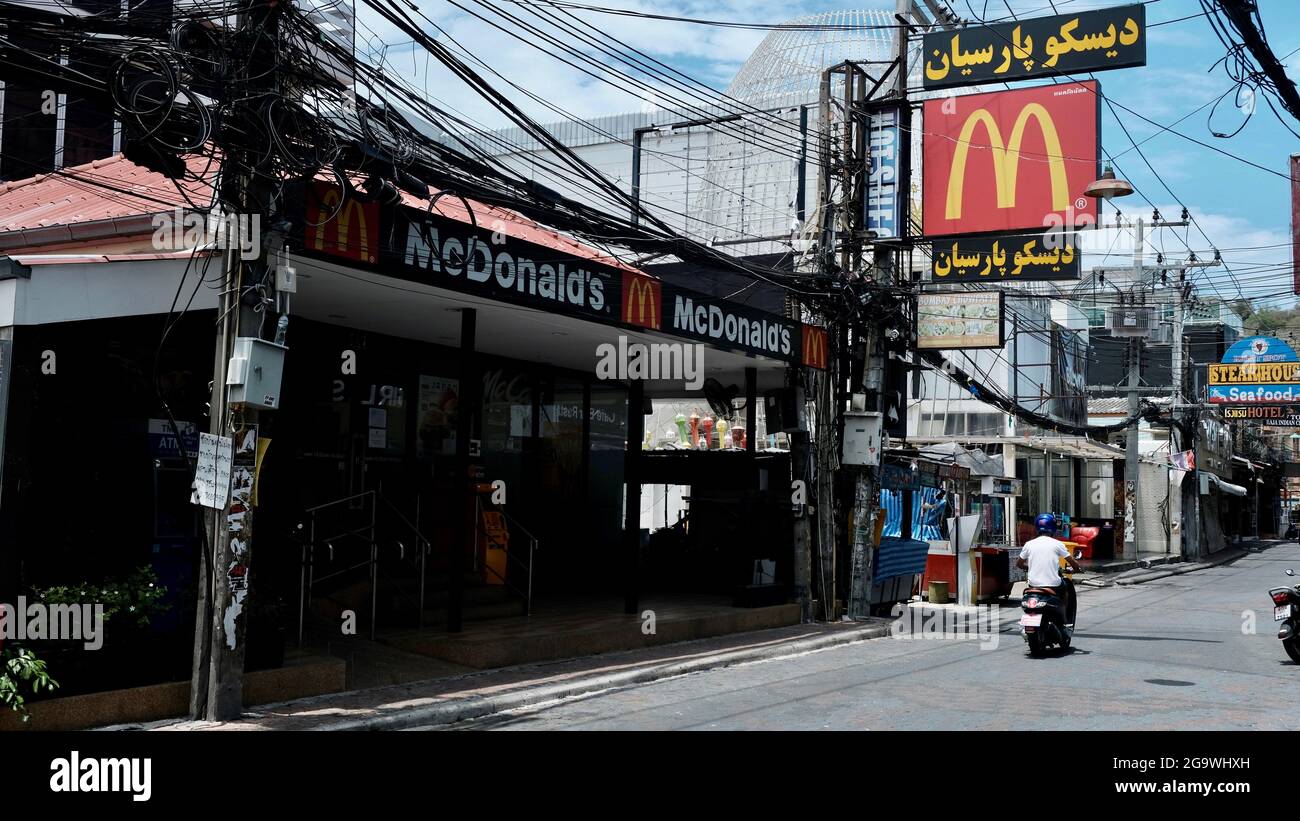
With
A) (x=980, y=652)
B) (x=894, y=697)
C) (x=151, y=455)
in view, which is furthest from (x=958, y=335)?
(x=151, y=455)

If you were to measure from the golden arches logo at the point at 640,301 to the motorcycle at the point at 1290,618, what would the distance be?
8.06 meters

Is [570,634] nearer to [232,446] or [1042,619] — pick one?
[232,446]

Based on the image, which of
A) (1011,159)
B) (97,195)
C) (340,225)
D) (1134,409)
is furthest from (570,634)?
(1134,409)

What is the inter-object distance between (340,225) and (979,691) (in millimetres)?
7541

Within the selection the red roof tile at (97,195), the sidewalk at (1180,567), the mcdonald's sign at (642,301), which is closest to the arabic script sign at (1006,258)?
the mcdonald's sign at (642,301)

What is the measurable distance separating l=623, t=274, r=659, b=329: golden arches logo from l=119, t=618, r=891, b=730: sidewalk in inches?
163

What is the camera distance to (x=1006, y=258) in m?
17.7

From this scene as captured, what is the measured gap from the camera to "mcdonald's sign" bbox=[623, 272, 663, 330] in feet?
44.5

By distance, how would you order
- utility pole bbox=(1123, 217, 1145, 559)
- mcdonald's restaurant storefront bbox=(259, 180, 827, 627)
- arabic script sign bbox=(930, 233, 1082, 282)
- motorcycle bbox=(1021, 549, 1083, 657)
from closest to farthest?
mcdonald's restaurant storefront bbox=(259, 180, 827, 627)
motorcycle bbox=(1021, 549, 1083, 657)
arabic script sign bbox=(930, 233, 1082, 282)
utility pole bbox=(1123, 217, 1145, 559)

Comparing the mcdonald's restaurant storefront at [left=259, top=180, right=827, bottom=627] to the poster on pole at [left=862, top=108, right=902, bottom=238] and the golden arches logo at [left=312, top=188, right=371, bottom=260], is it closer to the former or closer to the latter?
the golden arches logo at [left=312, top=188, right=371, bottom=260]

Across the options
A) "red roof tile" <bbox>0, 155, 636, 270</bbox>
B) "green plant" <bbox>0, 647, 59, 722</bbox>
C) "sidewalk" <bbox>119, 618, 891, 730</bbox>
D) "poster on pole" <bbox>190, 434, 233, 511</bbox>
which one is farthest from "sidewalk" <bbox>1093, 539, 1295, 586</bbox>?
"green plant" <bbox>0, 647, 59, 722</bbox>

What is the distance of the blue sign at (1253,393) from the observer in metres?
32.4

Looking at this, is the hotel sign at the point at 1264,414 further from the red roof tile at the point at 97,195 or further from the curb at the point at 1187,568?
the red roof tile at the point at 97,195

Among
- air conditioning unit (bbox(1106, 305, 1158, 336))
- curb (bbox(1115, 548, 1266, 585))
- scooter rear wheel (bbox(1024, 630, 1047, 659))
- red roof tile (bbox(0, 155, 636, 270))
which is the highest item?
air conditioning unit (bbox(1106, 305, 1158, 336))
